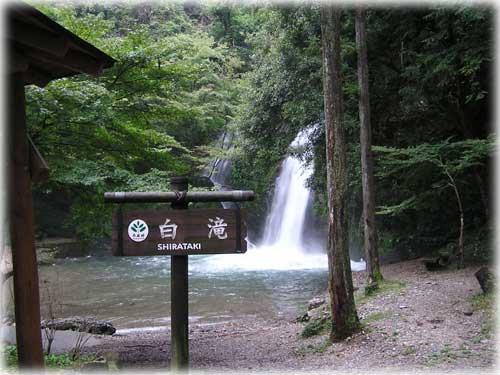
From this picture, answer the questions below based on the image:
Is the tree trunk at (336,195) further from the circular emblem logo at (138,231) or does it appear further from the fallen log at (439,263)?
the fallen log at (439,263)

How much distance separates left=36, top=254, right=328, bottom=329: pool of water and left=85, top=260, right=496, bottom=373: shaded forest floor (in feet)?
5.29

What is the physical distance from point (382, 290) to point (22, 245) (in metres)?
7.54

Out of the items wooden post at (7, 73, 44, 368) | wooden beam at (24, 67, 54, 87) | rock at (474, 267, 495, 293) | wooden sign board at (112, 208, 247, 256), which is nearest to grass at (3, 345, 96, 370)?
wooden post at (7, 73, 44, 368)

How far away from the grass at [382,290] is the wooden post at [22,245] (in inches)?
258

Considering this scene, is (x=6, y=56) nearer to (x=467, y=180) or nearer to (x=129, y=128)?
(x=129, y=128)

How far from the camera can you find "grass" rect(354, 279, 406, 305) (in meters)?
9.26

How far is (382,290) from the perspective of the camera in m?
9.52

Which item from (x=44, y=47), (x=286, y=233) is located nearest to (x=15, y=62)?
(x=44, y=47)

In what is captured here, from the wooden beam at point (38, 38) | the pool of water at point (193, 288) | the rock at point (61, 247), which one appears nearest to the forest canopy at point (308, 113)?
the pool of water at point (193, 288)

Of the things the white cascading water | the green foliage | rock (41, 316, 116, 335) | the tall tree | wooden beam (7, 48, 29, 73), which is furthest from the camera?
the white cascading water

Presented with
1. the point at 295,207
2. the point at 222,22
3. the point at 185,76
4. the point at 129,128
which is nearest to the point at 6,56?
the point at 129,128

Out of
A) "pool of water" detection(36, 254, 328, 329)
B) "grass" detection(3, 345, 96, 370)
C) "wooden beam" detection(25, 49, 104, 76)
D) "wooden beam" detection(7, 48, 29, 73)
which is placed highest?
"wooden beam" detection(25, 49, 104, 76)

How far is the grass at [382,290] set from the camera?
926cm

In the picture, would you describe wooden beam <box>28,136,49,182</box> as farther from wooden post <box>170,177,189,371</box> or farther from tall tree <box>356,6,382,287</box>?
tall tree <box>356,6,382,287</box>
